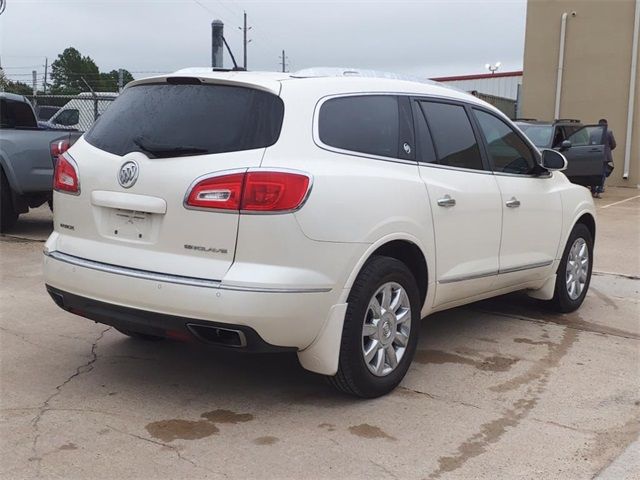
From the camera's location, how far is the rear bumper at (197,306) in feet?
11.2

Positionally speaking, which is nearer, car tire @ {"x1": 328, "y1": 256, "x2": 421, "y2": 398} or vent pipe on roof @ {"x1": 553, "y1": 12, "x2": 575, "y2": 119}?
car tire @ {"x1": 328, "y1": 256, "x2": 421, "y2": 398}

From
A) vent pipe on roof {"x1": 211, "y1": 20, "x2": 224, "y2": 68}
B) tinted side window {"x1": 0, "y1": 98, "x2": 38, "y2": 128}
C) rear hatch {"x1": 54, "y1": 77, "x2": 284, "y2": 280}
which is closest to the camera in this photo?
rear hatch {"x1": 54, "y1": 77, "x2": 284, "y2": 280}

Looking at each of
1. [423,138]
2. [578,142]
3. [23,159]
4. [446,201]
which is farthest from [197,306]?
[578,142]

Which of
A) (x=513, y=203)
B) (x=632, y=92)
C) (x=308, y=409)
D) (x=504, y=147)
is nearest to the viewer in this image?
(x=308, y=409)

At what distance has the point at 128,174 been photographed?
3744mm

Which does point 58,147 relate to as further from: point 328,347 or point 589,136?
point 589,136

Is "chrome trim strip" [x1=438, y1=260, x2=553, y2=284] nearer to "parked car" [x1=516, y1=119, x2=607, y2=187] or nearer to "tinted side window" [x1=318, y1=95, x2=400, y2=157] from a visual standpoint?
"tinted side window" [x1=318, y1=95, x2=400, y2=157]

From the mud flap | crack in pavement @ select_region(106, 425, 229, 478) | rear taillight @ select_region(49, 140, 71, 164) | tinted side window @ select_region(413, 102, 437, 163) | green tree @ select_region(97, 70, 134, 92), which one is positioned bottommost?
crack in pavement @ select_region(106, 425, 229, 478)

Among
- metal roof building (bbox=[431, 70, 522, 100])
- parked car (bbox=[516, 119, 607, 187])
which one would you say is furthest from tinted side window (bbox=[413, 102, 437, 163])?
metal roof building (bbox=[431, 70, 522, 100])

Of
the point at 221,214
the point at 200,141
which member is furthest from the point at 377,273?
the point at 200,141

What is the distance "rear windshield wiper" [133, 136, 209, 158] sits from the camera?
365cm

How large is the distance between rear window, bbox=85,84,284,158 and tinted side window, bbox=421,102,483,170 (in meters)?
1.31

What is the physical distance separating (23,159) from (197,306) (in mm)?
6284

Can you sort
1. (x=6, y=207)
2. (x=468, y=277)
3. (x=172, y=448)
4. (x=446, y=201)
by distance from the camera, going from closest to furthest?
(x=172, y=448) < (x=446, y=201) < (x=468, y=277) < (x=6, y=207)
